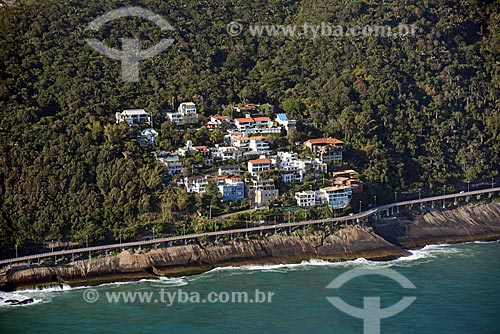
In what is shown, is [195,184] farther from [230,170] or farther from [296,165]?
[296,165]

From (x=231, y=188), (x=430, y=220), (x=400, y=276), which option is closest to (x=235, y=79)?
(x=231, y=188)

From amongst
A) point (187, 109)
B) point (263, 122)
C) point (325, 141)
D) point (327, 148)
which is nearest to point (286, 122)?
point (263, 122)

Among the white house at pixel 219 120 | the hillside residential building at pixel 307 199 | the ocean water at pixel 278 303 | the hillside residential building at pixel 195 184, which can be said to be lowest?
the ocean water at pixel 278 303

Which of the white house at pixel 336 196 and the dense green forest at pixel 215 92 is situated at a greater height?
the dense green forest at pixel 215 92

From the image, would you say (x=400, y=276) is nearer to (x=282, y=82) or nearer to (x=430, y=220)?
(x=430, y=220)

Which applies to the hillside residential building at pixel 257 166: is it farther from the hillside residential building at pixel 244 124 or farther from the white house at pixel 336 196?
the hillside residential building at pixel 244 124

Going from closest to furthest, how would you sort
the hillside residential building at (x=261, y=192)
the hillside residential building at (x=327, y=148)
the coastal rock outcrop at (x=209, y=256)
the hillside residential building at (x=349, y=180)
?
the coastal rock outcrop at (x=209, y=256) → the hillside residential building at (x=261, y=192) → the hillside residential building at (x=349, y=180) → the hillside residential building at (x=327, y=148)

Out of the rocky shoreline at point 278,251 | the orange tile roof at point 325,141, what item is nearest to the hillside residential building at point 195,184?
the rocky shoreline at point 278,251
